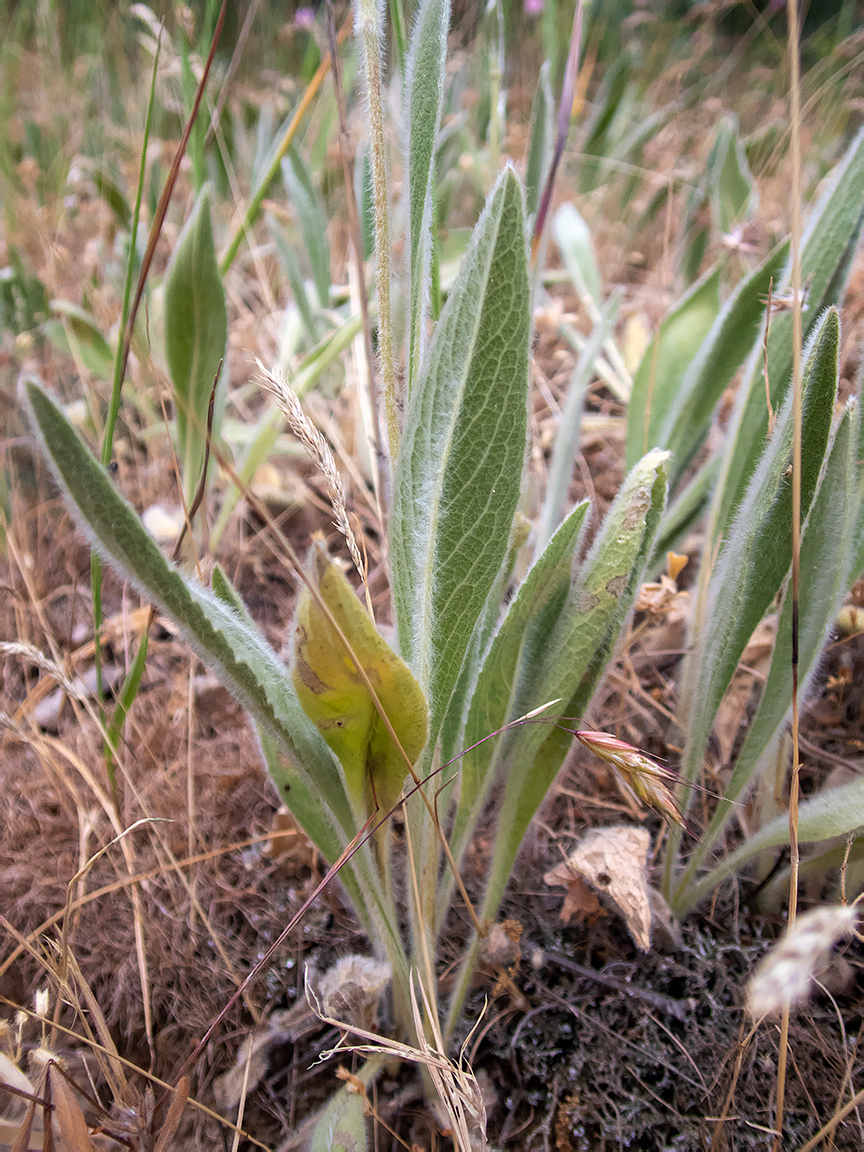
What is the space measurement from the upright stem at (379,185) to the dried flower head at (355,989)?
0.39 meters

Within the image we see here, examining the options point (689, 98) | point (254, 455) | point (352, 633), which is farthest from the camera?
point (689, 98)

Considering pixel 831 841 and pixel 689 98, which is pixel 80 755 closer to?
pixel 831 841

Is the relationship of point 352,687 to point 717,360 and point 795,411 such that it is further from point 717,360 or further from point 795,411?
point 717,360

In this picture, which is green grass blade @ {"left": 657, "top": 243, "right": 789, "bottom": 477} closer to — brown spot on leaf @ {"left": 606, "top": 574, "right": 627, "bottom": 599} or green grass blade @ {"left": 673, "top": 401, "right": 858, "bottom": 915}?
green grass blade @ {"left": 673, "top": 401, "right": 858, "bottom": 915}

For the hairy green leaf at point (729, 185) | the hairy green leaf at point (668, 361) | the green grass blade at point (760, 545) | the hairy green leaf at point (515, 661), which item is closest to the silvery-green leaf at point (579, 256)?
the hairy green leaf at point (729, 185)

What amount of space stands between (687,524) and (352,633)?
0.65 m

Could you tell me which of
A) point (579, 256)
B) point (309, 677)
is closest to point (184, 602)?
point (309, 677)

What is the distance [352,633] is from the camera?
17.3 inches

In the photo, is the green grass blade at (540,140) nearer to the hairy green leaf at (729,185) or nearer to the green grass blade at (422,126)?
the hairy green leaf at (729,185)

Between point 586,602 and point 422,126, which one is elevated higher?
point 422,126

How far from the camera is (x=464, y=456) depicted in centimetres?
48

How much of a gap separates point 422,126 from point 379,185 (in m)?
0.07

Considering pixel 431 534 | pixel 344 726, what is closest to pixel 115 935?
pixel 344 726

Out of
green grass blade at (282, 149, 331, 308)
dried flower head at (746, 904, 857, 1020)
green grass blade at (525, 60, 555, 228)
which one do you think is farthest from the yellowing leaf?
green grass blade at (282, 149, 331, 308)
